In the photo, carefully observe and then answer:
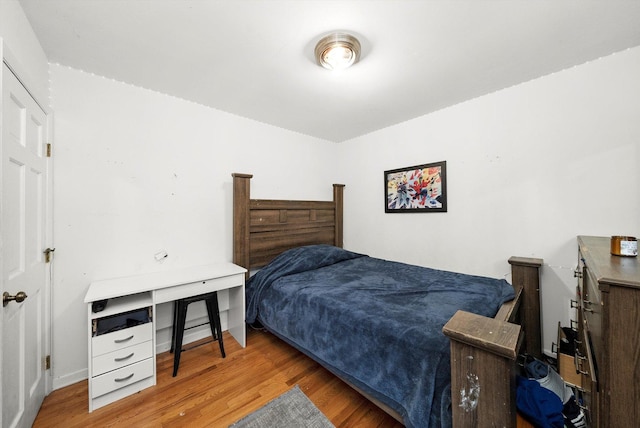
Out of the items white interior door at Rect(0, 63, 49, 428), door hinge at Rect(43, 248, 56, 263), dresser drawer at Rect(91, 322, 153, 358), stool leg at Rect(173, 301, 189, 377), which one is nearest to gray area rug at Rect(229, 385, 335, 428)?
stool leg at Rect(173, 301, 189, 377)

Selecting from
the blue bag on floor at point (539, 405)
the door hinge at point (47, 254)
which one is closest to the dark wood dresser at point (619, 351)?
the blue bag on floor at point (539, 405)

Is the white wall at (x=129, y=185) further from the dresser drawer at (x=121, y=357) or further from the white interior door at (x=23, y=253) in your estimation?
the dresser drawer at (x=121, y=357)

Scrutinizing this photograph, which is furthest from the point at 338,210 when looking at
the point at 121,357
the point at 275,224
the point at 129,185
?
the point at 121,357

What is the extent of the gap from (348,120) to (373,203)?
1152 mm

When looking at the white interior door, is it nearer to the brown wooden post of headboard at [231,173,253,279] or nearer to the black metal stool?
the black metal stool

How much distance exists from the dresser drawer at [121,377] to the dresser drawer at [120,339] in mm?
149

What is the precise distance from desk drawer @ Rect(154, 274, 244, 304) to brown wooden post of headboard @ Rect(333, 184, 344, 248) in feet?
5.65

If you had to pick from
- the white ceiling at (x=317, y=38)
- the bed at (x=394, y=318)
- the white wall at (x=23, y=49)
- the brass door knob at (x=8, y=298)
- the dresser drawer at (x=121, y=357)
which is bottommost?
the dresser drawer at (x=121, y=357)

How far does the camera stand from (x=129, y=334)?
1745 mm

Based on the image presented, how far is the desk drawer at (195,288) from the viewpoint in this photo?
6.15 feet

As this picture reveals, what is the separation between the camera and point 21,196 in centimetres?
139

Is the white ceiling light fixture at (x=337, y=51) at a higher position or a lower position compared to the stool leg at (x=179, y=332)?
higher

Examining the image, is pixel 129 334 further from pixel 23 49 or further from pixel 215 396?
pixel 23 49

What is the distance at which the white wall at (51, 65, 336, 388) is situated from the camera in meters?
1.88
